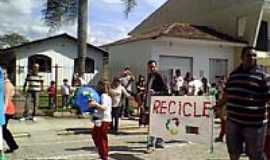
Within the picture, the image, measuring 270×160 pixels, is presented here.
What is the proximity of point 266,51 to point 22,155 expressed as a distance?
2227 cm

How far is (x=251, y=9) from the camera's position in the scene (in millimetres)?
28609

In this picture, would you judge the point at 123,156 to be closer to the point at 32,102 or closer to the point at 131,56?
the point at 32,102

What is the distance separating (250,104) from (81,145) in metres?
5.78

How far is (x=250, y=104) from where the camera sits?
6332 millimetres

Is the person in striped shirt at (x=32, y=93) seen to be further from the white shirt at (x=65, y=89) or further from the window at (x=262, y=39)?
the window at (x=262, y=39)

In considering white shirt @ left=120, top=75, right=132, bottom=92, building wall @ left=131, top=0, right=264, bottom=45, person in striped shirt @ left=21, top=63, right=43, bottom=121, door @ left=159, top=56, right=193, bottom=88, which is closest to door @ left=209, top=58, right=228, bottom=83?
door @ left=159, top=56, right=193, bottom=88

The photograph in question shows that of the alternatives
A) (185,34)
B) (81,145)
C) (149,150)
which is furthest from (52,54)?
(149,150)

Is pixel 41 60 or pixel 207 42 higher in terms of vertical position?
pixel 207 42

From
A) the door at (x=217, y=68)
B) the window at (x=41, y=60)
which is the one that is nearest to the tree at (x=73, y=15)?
the door at (x=217, y=68)

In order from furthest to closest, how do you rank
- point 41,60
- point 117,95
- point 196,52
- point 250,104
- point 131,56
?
point 41,60 < point 131,56 < point 196,52 < point 117,95 < point 250,104

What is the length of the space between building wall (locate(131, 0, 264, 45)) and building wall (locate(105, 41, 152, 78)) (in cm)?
614

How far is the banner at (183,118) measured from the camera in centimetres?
893

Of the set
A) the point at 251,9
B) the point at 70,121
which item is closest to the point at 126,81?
the point at 70,121

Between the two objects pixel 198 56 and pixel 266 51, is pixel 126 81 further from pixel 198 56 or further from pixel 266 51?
pixel 266 51
